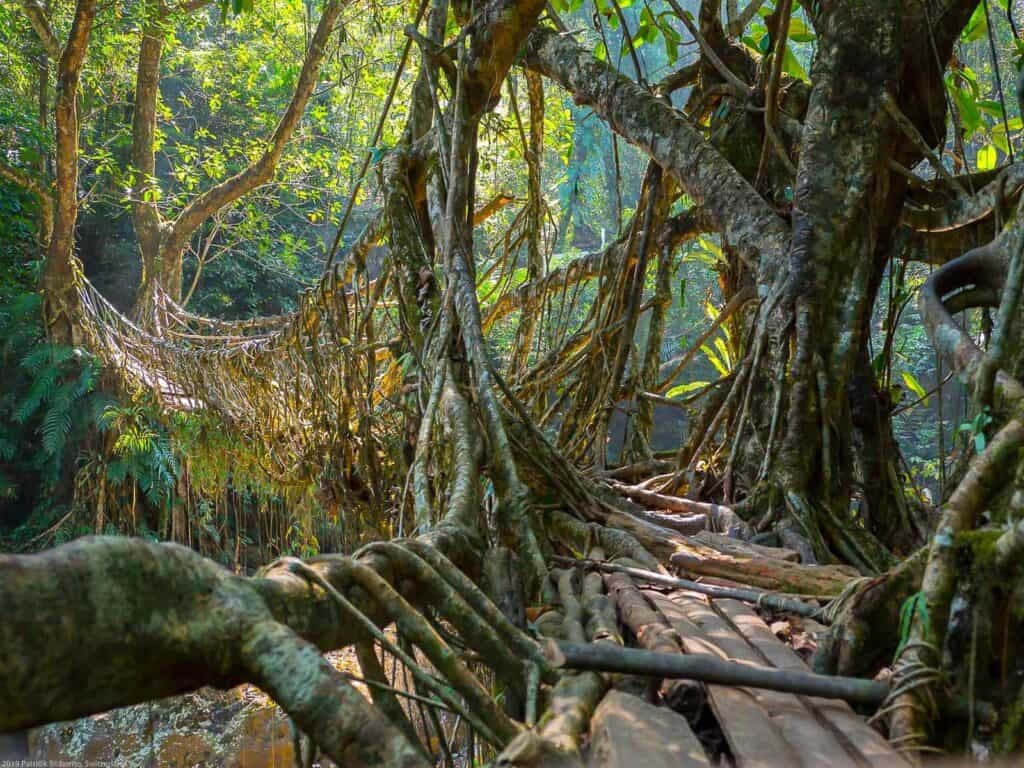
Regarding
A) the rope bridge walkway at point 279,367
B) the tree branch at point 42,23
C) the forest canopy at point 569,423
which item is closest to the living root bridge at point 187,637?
the forest canopy at point 569,423

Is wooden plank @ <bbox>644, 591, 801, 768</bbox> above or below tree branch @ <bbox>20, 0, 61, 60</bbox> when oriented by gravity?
below

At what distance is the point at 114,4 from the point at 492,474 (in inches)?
219

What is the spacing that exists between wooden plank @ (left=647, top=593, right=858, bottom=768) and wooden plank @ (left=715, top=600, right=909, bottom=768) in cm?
2

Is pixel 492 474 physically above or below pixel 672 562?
above

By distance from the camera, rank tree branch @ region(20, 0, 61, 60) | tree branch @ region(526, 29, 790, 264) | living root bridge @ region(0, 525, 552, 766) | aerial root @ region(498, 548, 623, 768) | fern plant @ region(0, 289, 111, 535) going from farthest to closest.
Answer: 1. fern plant @ region(0, 289, 111, 535)
2. tree branch @ region(20, 0, 61, 60)
3. tree branch @ region(526, 29, 790, 264)
4. aerial root @ region(498, 548, 623, 768)
5. living root bridge @ region(0, 525, 552, 766)

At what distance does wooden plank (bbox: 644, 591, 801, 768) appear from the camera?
104cm

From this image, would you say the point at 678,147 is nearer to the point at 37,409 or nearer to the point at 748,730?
the point at 748,730

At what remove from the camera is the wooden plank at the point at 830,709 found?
3.48ft

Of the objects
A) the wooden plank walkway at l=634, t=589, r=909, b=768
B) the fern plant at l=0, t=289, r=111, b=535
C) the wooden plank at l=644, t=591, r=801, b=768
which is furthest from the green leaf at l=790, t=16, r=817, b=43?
the fern plant at l=0, t=289, r=111, b=535

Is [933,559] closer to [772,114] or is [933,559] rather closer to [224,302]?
[772,114]

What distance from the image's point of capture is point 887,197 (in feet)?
9.21

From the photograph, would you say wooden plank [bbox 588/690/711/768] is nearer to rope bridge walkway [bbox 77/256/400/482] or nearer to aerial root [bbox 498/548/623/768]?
aerial root [bbox 498/548/623/768]

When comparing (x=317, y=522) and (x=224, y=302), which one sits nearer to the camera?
(x=317, y=522)

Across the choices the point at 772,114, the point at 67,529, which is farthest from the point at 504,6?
the point at 67,529
